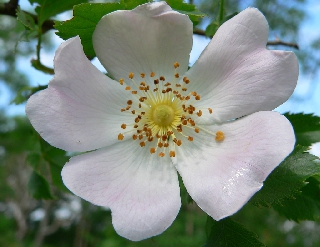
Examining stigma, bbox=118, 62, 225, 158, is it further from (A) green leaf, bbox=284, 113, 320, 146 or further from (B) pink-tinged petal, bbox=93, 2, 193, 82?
(A) green leaf, bbox=284, 113, 320, 146

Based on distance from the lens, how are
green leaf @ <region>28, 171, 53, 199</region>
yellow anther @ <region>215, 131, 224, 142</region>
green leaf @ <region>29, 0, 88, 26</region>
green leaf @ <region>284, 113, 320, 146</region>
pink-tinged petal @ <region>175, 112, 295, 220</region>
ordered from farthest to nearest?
green leaf @ <region>28, 171, 53, 199</region> < green leaf @ <region>29, 0, 88, 26</region> < green leaf @ <region>284, 113, 320, 146</region> < yellow anther @ <region>215, 131, 224, 142</region> < pink-tinged petal @ <region>175, 112, 295, 220</region>

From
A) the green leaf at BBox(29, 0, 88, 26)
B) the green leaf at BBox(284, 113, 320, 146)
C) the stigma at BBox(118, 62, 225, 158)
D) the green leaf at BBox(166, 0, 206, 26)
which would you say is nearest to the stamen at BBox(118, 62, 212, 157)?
the stigma at BBox(118, 62, 225, 158)

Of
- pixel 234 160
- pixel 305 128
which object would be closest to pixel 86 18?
pixel 234 160

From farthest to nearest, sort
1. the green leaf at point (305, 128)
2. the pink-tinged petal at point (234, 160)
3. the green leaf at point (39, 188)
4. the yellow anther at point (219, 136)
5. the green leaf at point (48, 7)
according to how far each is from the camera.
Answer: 1. the green leaf at point (39, 188)
2. the green leaf at point (48, 7)
3. the green leaf at point (305, 128)
4. the yellow anther at point (219, 136)
5. the pink-tinged petal at point (234, 160)

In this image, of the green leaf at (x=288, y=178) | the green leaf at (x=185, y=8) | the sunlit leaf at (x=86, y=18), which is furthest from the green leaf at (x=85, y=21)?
the green leaf at (x=288, y=178)

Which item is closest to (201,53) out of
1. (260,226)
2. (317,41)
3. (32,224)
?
(317,41)

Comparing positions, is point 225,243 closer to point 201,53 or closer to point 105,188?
point 105,188

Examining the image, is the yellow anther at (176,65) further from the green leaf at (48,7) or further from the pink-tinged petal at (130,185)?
the green leaf at (48,7)

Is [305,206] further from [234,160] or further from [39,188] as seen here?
[39,188]
